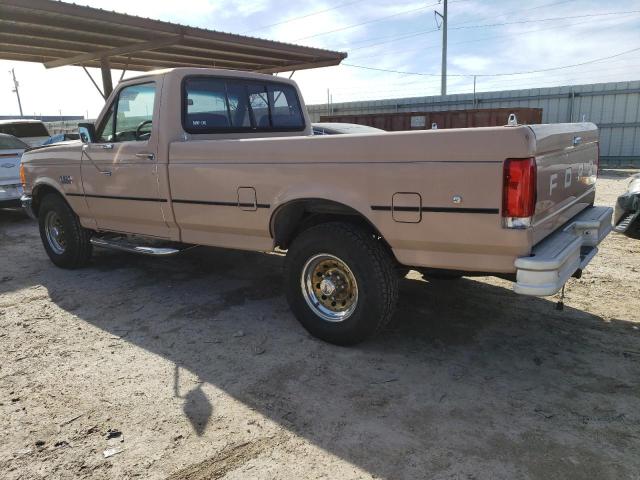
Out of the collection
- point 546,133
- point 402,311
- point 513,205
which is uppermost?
point 546,133

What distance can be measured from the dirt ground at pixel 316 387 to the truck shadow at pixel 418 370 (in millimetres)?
12

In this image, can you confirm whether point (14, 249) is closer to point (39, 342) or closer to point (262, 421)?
point (39, 342)

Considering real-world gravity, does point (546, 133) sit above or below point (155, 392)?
above

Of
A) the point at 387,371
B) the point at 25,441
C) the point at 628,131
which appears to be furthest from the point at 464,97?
the point at 25,441

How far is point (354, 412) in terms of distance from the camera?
9.50ft

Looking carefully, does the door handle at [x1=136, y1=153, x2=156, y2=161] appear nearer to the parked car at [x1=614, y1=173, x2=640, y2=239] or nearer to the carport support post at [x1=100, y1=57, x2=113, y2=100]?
the parked car at [x1=614, y1=173, x2=640, y2=239]

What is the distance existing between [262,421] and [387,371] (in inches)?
37.8

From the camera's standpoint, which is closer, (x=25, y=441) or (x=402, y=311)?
(x=25, y=441)

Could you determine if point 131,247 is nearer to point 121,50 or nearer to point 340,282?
point 340,282

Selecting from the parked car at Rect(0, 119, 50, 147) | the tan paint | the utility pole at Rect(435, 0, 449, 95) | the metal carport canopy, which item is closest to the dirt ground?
the tan paint

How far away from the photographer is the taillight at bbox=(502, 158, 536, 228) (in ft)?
8.79

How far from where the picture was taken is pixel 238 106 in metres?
4.87

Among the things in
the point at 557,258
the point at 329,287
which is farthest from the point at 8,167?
the point at 557,258

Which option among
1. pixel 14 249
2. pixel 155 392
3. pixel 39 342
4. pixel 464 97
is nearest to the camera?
pixel 155 392
